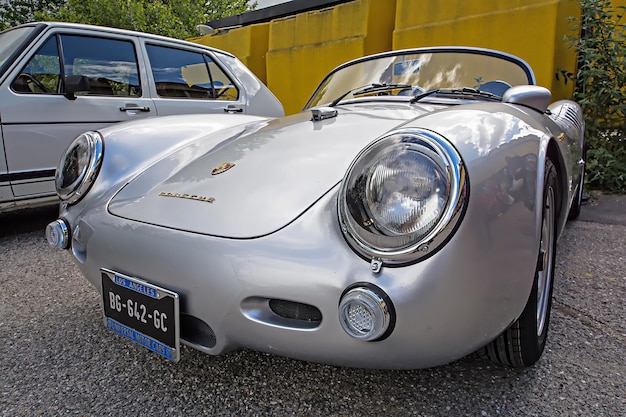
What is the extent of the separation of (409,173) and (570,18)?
176 inches

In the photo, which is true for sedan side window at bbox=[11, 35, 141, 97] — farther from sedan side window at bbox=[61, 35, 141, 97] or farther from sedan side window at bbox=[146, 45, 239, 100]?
sedan side window at bbox=[146, 45, 239, 100]

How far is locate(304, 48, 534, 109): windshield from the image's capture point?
2.29 m

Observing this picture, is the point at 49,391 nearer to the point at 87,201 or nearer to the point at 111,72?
the point at 87,201

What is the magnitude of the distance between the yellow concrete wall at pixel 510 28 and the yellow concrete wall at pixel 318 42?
93 centimetres

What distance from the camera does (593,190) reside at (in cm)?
446

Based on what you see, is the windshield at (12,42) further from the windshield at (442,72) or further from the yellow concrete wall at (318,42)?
the yellow concrete wall at (318,42)

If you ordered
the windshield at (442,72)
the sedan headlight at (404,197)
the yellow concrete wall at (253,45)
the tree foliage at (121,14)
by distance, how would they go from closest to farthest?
the sedan headlight at (404,197)
the windshield at (442,72)
the yellow concrete wall at (253,45)
the tree foliage at (121,14)

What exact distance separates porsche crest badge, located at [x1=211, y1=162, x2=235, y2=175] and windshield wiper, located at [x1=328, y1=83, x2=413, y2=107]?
95cm

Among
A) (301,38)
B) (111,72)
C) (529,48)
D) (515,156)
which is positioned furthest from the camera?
(301,38)

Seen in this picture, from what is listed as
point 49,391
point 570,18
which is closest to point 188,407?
point 49,391

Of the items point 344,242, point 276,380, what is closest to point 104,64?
point 276,380

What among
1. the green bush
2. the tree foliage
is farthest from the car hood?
the tree foliage

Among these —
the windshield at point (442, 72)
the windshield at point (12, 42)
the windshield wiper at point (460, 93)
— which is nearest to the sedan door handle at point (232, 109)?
the windshield at point (12, 42)

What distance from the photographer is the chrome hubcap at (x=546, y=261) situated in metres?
1.60
